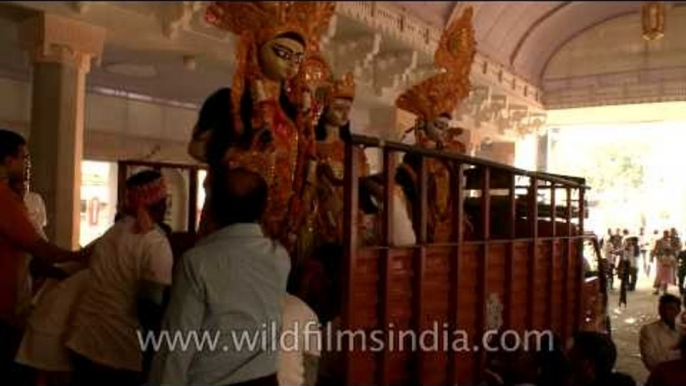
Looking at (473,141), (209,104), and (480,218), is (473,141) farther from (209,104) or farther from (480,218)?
(209,104)

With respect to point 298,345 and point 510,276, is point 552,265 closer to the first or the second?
point 510,276

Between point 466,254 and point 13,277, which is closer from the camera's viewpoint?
point 13,277

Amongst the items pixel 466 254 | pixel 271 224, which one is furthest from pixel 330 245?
pixel 466 254

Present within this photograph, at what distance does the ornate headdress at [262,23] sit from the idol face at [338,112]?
1.71 feet

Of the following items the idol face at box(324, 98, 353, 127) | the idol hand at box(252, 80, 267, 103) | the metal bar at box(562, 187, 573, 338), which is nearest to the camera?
the idol hand at box(252, 80, 267, 103)

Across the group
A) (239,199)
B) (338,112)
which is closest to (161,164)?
(338,112)

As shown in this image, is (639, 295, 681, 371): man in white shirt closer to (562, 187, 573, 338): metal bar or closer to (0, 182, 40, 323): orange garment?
(562, 187, 573, 338): metal bar

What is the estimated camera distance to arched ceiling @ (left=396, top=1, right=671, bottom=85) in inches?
88.4

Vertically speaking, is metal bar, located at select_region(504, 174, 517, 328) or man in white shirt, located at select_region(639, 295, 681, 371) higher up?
metal bar, located at select_region(504, 174, 517, 328)

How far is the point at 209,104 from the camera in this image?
223 centimetres

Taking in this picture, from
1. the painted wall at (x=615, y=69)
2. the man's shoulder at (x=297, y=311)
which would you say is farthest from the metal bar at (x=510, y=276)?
the man's shoulder at (x=297, y=311)

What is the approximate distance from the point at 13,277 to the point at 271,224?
2.89 feet

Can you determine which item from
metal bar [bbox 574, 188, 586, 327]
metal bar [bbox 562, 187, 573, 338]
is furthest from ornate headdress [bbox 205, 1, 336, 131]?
metal bar [bbox 574, 188, 586, 327]

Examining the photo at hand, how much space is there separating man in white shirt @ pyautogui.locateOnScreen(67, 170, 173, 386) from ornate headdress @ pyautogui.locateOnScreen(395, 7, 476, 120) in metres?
1.70
